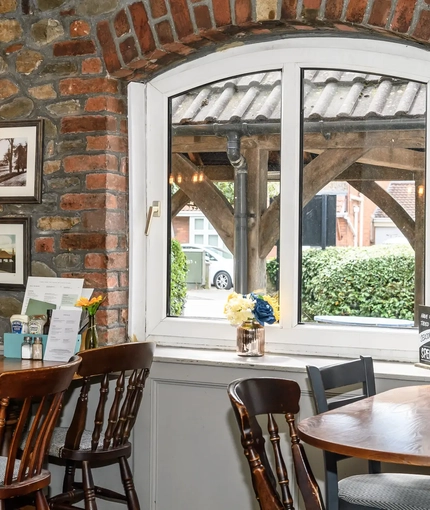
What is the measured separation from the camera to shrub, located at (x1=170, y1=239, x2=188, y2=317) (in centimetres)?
397

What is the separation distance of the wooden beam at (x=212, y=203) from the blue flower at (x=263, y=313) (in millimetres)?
384

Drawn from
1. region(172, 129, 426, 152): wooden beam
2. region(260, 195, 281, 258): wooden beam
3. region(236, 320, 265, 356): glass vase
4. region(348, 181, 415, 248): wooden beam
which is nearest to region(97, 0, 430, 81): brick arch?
region(172, 129, 426, 152): wooden beam

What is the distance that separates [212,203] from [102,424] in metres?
1.20

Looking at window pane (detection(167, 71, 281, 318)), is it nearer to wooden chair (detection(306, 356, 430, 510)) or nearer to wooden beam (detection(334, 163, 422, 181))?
wooden beam (detection(334, 163, 422, 181))

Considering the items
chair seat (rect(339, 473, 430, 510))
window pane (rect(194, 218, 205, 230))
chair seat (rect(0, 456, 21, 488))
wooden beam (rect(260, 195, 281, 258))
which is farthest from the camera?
window pane (rect(194, 218, 205, 230))

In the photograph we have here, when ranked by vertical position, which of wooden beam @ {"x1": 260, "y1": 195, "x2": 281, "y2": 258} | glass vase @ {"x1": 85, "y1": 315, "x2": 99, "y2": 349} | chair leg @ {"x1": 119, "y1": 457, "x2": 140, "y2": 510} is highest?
wooden beam @ {"x1": 260, "y1": 195, "x2": 281, "y2": 258}

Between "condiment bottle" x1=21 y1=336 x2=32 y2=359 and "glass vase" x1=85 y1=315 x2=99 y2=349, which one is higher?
"glass vase" x1=85 y1=315 x2=99 y2=349

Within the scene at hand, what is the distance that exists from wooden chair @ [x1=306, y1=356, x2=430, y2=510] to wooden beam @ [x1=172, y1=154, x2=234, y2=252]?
117cm

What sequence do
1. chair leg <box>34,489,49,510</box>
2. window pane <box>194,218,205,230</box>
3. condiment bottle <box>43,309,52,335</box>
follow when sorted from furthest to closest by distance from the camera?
window pane <box>194,218,205,230</box>
condiment bottle <box>43,309,52,335</box>
chair leg <box>34,489,49,510</box>

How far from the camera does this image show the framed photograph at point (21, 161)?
3.88 m

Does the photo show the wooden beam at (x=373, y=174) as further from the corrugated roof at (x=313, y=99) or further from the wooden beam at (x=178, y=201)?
the wooden beam at (x=178, y=201)

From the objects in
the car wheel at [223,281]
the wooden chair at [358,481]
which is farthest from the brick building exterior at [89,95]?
the wooden chair at [358,481]

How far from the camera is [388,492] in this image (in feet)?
8.24

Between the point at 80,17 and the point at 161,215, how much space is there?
1012 millimetres
